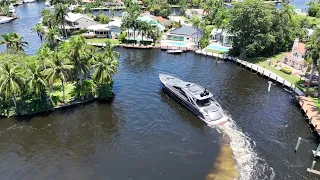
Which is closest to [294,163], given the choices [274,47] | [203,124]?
[203,124]

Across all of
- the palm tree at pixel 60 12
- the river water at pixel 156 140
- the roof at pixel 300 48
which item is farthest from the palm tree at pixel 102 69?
the roof at pixel 300 48

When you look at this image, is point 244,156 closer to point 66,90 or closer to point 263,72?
point 263,72

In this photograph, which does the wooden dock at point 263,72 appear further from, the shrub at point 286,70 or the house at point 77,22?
the house at point 77,22

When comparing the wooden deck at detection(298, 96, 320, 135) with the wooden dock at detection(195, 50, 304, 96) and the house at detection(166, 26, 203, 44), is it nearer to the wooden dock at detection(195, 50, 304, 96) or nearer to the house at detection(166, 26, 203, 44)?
the wooden dock at detection(195, 50, 304, 96)

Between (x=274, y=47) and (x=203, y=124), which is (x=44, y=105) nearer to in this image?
(x=203, y=124)

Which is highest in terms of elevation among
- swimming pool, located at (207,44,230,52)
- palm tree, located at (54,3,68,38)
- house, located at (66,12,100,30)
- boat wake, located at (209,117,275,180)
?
palm tree, located at (54,3,68,38)

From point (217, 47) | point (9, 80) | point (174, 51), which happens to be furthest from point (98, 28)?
point (9, 80)

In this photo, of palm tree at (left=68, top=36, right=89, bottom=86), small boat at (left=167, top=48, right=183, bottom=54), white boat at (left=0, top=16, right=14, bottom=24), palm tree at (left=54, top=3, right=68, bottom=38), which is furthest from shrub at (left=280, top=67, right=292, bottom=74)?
white boat at (left=0, top=16, right=14, bottom=24)
